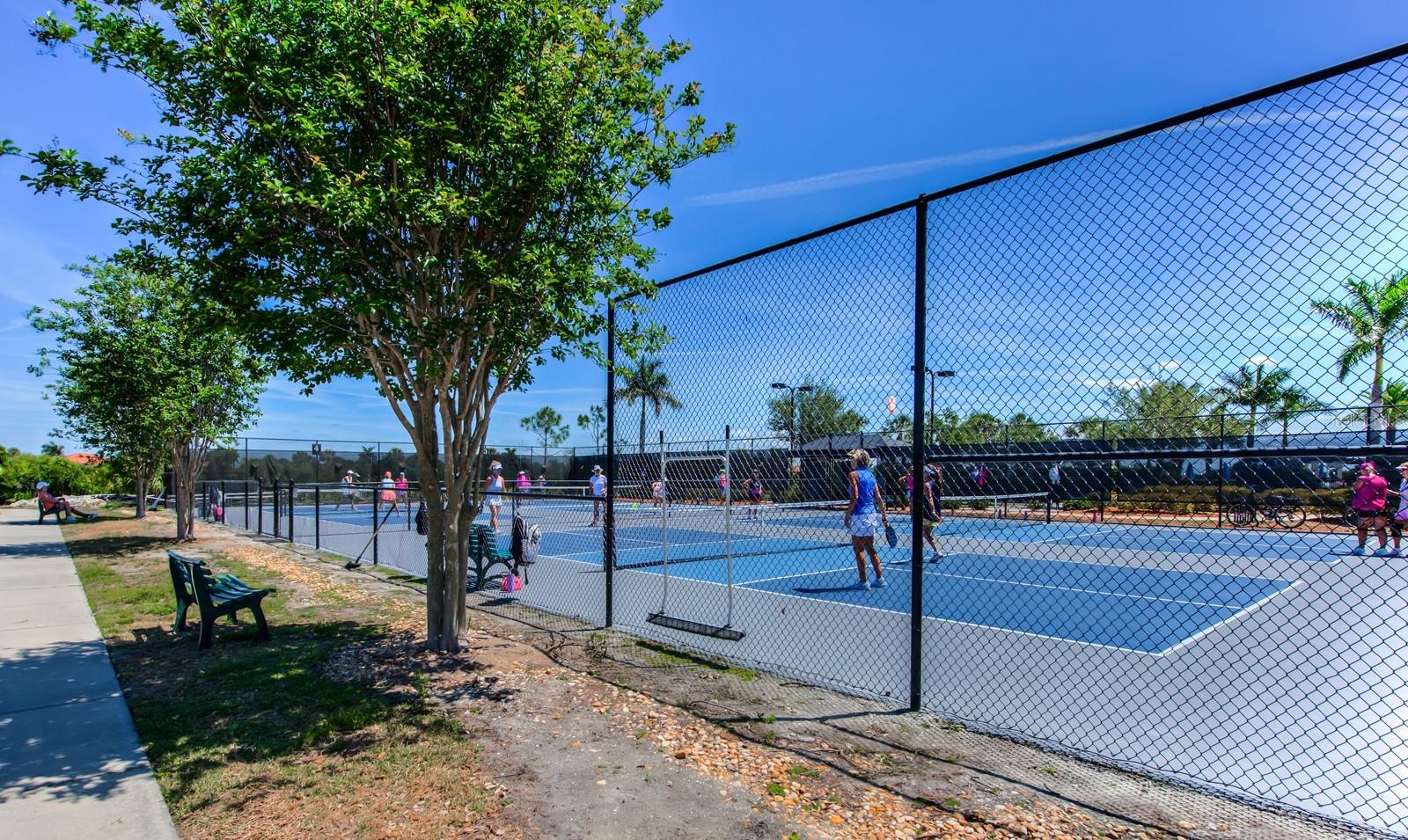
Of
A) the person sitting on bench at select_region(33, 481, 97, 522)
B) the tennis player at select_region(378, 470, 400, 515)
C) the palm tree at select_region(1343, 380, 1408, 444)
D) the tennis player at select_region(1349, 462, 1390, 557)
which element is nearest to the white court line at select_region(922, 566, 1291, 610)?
the tennis player at select_region(1349, 462, 1390, 557)

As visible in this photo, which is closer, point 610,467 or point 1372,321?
point 1372,321

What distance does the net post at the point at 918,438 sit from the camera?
4728 mm

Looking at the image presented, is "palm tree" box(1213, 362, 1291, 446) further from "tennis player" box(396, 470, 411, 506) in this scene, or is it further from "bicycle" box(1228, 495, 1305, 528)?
"tennis player" box(396, 470, 411, 506)

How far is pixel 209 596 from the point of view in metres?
6.47

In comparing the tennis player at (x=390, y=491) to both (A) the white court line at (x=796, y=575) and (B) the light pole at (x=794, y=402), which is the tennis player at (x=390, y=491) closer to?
(A) the white court line at (x=796, y=575)

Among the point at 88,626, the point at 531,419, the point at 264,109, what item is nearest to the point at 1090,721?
the point at 264,109

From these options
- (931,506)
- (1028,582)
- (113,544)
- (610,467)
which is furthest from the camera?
(113,544)

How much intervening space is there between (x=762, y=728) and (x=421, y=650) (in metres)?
3.45

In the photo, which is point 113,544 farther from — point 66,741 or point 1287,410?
point 1287,410

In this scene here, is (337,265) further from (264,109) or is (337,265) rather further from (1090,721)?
(1090,721)

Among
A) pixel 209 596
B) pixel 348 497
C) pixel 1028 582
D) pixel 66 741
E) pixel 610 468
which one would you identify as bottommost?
pixel 348 497

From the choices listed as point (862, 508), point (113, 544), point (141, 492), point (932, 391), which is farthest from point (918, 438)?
point (141, 492)

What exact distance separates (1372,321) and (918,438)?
2.36 meters

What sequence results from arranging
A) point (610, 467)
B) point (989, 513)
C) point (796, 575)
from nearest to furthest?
1. point (610, 467)
2. point (796, 575)
3. point (989, 513)
